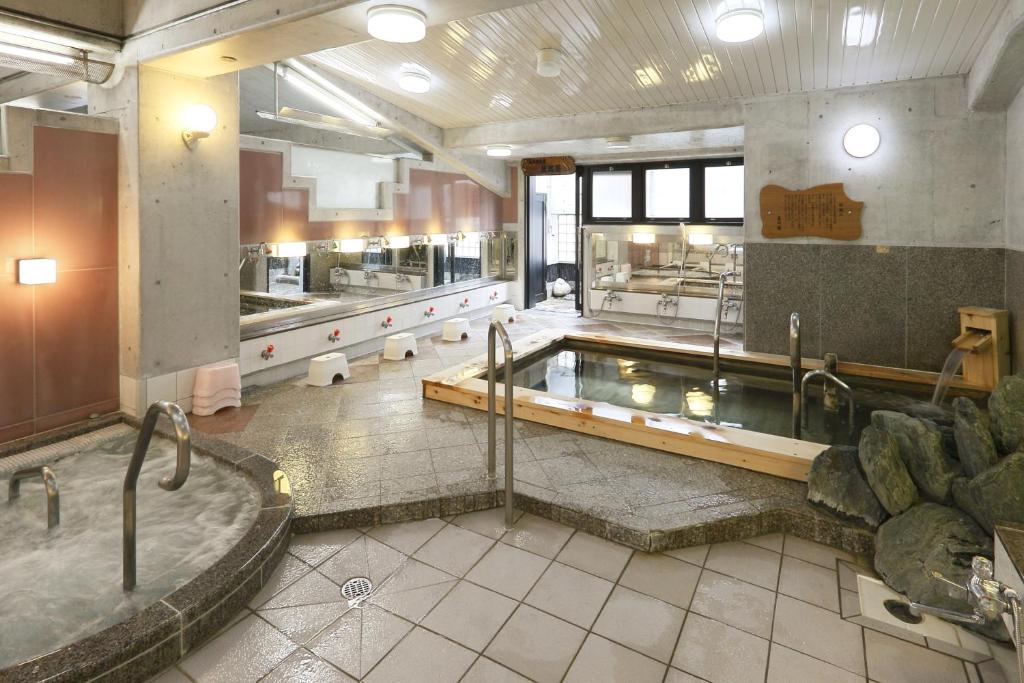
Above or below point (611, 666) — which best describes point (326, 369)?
above

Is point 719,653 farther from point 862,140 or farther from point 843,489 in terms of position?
point 862,140

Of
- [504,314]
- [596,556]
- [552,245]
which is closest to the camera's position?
[596,556]

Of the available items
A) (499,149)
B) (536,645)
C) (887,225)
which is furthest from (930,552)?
(499,149)

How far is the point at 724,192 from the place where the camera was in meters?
8.62

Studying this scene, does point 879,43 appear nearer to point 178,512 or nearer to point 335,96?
point 335,96

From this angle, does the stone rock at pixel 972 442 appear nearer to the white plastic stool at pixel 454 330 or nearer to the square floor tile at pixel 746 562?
the square floor tile at pixel 746 562

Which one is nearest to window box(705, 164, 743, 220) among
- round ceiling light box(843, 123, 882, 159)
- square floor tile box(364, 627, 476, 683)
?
round ceiling light box(843, 123, 882, 159)

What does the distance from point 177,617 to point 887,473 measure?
335 cm

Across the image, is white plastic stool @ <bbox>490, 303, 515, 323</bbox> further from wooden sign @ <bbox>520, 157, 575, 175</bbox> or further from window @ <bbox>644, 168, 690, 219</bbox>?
window @ <bbox>644, 168, 690, 219</bbox>

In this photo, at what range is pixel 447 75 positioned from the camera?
610 centimetres

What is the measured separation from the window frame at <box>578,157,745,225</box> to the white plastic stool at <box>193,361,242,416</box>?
629 centimetres

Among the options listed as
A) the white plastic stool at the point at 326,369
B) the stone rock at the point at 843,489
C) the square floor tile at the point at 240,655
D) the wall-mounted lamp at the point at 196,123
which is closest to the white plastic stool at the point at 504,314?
the white plastic stool at the point at 326,369

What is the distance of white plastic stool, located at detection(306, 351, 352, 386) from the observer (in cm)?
587

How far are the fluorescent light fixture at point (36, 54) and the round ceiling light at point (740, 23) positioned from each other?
4614 mm
